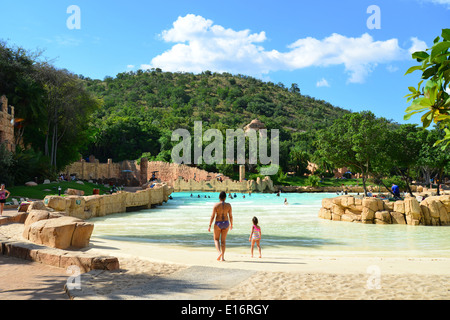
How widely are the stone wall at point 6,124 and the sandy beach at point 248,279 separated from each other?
68.3 ft

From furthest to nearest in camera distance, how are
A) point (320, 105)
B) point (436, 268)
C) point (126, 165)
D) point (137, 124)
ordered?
point (320, 105) < point (137, 124) < point (126, 165) < point (436, 268)

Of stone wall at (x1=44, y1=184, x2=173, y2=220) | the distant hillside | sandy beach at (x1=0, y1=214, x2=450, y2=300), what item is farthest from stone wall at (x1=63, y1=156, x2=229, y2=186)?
sandy beach at (x1=0, y1=214, x2=450, y2=300)

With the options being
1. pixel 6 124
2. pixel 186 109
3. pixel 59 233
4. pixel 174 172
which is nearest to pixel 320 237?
pixel 59 233

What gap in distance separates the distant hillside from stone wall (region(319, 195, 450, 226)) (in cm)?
4957

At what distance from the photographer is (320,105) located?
15025 cm

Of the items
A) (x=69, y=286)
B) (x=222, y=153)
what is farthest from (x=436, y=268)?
(x=222, y=153)

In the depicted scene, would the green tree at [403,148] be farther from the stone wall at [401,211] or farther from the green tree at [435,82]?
the green tree at [435,82]

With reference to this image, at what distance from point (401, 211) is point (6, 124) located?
26317 mm

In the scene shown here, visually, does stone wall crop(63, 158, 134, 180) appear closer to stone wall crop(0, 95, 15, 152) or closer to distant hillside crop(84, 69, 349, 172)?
distant hillside crop(84, 69, 349, 172)

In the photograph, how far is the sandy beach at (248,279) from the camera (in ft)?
17.6

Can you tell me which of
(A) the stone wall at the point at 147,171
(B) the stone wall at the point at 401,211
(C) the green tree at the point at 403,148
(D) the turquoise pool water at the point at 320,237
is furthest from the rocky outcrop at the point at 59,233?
(A) the stone wall at the point at 147,171

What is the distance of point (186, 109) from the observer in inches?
4126

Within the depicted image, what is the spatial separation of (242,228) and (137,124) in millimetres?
58936

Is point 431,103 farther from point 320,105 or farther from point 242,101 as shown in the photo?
point 320,105
